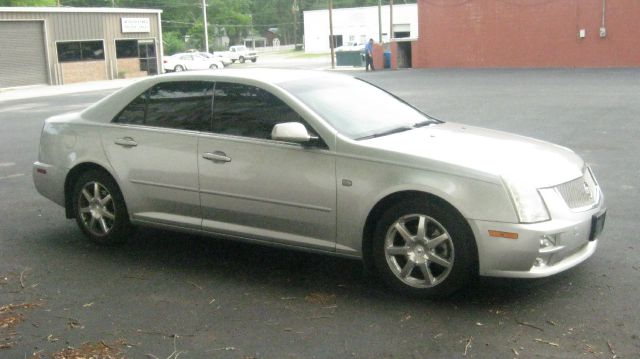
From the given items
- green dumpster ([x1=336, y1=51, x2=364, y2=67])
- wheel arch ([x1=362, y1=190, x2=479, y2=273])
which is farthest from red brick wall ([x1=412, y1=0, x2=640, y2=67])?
wheel arch ([x1=362, y1=190, x2=479, y2=273])

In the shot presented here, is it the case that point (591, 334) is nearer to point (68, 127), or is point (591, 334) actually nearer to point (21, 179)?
point (68, 127)

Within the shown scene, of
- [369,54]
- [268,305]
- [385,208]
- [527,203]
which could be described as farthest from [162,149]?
[369,54]

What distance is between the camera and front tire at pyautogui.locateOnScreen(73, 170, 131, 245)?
6453 millimetres

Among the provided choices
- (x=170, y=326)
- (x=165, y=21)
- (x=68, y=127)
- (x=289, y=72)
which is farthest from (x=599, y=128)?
(x=165, y=21)

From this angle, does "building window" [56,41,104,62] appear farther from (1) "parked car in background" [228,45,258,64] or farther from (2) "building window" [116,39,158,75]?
(1) "parked car in background" [228,45,258,64]

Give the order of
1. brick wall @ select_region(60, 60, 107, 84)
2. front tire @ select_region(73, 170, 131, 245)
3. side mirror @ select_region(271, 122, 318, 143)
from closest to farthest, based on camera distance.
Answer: side mirror @ select_region(271, 122, 318, 143)
front tire @ select_region(73, 170, 131, 245)
brick wall @ select_region(60, 60, 107, 84)

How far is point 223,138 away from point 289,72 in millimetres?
925

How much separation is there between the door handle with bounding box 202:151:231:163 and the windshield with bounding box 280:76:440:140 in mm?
689

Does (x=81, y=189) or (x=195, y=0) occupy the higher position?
(x=195, y=0)

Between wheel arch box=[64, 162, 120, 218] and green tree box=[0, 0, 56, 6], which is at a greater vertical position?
→ green tree box=[0, 0, 56, 6]

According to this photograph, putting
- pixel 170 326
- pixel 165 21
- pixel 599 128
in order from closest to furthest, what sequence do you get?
pixel 170 326, pixel 599 128, pixel 165 21

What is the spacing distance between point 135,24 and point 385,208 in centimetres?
4721

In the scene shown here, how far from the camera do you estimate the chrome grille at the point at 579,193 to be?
4934 mm

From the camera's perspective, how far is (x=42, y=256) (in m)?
6.37
